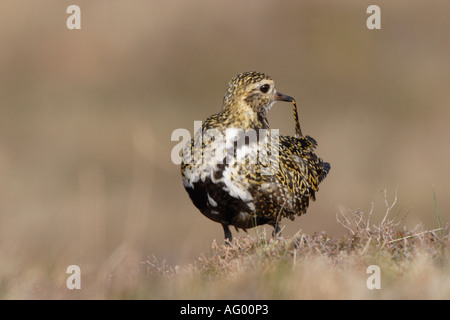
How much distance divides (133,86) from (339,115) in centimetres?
536

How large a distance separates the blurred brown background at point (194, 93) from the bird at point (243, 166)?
8630mm

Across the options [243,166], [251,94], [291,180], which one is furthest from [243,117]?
[291,180]

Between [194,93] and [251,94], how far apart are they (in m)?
14.8

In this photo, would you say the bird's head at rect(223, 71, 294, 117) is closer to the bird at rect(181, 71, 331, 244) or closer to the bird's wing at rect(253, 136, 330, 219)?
the bird at rect(181, 71, 331, 244)

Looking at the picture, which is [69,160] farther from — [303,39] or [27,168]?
[303,39]

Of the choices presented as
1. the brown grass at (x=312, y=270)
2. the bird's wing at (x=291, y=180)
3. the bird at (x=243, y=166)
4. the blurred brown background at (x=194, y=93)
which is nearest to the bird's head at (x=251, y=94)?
the bird at (x=243, y=166)

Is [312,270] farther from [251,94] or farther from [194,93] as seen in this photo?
[194,93]

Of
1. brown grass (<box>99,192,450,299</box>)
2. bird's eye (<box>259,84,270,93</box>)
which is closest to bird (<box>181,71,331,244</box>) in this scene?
bird's eye (<box>259,84,270,93</box>)

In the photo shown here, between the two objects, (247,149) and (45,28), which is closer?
(247,149)

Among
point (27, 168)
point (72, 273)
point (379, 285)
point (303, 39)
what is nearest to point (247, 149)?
point (72, 273)

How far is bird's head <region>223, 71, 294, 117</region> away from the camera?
7.89 metres

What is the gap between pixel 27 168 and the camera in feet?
61.2

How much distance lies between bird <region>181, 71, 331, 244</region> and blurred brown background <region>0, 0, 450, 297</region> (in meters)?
8.63

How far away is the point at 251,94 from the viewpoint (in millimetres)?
7953
